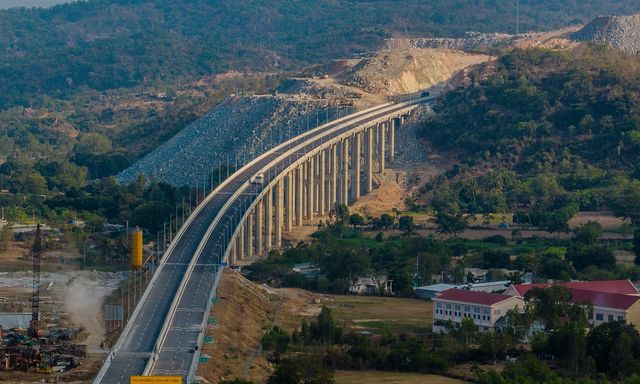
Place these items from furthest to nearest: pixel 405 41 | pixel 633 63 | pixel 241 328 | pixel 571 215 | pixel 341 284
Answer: pixel 405 41 < pixel 633 63 < pixel 571 215 < pixel 341 284 < pixel 241 328

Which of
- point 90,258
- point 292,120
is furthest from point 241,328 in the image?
point 292,120

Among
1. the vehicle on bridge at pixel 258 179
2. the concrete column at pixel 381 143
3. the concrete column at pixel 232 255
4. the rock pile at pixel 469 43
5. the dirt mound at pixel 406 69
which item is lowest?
the concrete column at pixel 232 255

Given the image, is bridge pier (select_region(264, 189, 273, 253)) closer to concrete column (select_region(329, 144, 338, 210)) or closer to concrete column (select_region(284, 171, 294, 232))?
concrete column (select_region(284, 171, 294, 232))

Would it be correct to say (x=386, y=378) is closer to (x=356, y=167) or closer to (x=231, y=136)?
(x=356, y=167)

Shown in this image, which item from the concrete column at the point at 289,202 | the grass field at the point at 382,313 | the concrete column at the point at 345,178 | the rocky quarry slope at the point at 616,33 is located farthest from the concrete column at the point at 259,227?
the rocky quarry slope at the point at 616,33

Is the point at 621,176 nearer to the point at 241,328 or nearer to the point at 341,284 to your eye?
the point at 341,284

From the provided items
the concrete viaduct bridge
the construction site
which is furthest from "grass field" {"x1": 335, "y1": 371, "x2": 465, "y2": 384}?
the construction site

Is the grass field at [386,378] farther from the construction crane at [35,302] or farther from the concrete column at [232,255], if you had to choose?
the concrete column at [232,255]
